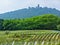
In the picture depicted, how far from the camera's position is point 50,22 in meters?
39.5

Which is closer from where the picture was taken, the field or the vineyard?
the vineyard

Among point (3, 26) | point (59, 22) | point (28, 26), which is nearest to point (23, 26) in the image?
point (28, 26)

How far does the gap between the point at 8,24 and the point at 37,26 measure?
5793mm

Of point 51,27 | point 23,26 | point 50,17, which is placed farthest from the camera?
point 50,17

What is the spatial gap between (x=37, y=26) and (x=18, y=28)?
3.68 m

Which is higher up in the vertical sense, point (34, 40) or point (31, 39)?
point (34, 40)

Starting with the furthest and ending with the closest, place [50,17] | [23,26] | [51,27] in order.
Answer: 1. [50,17]
2. [23,26]
3. [51,27]

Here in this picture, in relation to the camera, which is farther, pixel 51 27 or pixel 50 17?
pixel 50 17

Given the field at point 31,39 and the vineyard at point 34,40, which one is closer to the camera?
the vineyard at point 34,40

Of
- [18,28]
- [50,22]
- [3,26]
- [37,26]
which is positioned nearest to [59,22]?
[50,22]

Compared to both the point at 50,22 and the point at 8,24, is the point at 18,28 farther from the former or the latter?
the point at 50,22

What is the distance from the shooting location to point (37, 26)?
38.0 metres

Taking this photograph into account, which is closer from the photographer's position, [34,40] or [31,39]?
[34,40]

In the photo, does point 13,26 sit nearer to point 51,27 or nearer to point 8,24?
point 8,24
